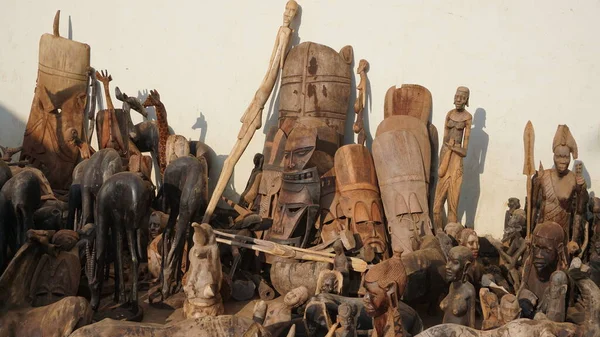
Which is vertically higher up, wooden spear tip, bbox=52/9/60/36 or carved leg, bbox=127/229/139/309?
wooden spear tip, bbox=52/9/60/36

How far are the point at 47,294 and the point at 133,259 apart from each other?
0.89 meters

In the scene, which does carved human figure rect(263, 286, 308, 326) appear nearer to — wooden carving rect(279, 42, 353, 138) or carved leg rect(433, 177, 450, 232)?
carved leg rect(433, 177, 450, 232)

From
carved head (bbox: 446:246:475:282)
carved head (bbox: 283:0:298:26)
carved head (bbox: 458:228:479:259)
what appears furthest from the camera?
carved head (bbox: 283:0:298:26)

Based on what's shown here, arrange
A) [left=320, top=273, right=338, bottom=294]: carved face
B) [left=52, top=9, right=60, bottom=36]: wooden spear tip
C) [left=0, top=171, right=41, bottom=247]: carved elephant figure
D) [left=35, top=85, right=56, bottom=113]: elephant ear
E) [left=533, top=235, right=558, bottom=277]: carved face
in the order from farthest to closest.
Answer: [left=52, top=9, right=60, bottom=36]: wooden spear tip < [left=35, top=85, right=56, bottom=113]: elephant ear < [left=0, top=171, right=41, bottom=247]: carved elephant figure < [left=320, top=273, right=338, bottom=294]: carved face < [left=533, top=235, right=558, bottom=277]: carved face

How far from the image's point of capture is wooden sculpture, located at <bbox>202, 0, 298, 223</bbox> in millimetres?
9797

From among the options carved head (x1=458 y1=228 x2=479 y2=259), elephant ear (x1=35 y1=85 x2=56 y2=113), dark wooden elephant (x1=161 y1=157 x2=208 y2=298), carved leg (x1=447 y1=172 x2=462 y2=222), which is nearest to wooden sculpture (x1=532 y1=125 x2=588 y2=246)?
carved leg (x1=447 y1=172 x2=462 y2=222)

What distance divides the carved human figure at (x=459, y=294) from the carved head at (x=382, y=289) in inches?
29.6

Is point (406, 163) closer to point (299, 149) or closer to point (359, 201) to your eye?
point (359, 201)

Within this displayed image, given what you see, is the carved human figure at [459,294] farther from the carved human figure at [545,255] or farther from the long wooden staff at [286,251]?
the long wooden staff at [286,251]

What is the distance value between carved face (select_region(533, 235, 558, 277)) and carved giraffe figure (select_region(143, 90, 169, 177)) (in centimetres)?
501

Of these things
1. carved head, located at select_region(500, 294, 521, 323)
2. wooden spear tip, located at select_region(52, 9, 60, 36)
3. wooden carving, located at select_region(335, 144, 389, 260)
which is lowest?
carved head, located at select_region(500, 294, 521, 323)

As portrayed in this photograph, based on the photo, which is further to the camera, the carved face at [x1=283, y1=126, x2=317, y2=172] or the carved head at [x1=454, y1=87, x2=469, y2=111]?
the carved face at [x1=283, y1=126, x2=317, y2=172]

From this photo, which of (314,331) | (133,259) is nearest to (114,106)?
(133,259)

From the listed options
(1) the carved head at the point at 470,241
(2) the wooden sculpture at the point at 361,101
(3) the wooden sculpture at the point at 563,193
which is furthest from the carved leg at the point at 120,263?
(3) the wooden sculpture at the point at 563,193
